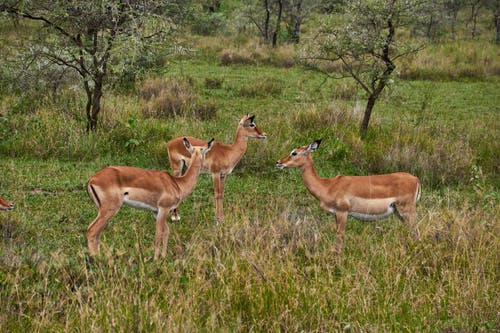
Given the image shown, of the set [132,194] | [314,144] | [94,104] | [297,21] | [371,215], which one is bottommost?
[371,215]

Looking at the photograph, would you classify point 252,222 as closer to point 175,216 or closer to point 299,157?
point 299,157

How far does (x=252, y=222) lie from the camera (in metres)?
6.12

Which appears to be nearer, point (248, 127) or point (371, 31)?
point (248, 127)

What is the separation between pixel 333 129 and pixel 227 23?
15.9m

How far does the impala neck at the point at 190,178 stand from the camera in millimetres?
5926

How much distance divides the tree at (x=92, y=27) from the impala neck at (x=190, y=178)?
2264 millimetres

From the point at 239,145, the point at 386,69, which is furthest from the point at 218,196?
the point at 386,69

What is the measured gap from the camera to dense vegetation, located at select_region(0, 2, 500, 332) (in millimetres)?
4039

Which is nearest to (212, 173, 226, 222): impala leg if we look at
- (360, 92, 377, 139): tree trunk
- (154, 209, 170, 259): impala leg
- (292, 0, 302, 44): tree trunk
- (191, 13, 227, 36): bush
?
(154, 209, 170, 259): impala leg

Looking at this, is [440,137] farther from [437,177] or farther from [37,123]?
[37,123]

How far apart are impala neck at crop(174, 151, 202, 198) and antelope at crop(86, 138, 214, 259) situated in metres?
0.02

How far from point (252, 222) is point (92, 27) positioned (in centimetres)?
407

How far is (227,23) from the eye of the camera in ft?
80.6

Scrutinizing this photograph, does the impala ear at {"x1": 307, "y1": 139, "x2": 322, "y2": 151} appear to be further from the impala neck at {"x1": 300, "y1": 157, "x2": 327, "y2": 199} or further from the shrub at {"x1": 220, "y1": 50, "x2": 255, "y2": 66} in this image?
the shrub at {"x1": 220, "y1": 50, "x2": 255, "y2": 66}
